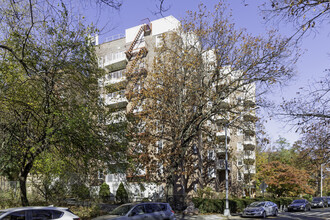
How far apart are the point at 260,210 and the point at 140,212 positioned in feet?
49.0

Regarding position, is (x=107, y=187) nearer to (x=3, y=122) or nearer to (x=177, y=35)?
(x=177, y=35)

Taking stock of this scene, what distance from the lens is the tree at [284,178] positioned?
1634 inches

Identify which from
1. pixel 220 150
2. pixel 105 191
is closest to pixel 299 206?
pixel 220 150

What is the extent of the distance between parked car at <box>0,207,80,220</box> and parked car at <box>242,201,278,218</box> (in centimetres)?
1848

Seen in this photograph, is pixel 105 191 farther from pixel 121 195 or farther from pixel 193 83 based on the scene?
pixel 193 83

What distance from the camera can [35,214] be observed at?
10.2 m

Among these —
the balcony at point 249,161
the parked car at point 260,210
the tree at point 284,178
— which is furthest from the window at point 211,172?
the parked car at point 260,210

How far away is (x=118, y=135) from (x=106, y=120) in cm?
160

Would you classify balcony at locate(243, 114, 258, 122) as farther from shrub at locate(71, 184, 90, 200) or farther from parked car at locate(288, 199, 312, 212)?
parked car at locate(288, 199, 312, 212)

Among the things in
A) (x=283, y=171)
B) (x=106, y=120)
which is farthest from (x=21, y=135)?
(x=283, y=171)

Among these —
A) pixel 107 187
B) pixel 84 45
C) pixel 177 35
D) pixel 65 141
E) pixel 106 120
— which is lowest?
pixel 107 187

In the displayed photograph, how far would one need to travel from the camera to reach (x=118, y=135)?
57.8 ft

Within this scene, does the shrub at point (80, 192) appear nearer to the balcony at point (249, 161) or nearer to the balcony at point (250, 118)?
the balcony at point (250, 118)

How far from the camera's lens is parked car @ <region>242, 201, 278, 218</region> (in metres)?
25.7
